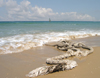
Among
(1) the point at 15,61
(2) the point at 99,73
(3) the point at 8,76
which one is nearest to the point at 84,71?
(2) the point at 99,73

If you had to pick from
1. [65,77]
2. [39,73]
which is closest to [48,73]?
[39,73]

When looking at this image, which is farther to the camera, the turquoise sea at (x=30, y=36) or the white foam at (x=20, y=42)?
the turquoise sea at (x=30, y=36)

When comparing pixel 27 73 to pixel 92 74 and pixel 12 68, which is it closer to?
pixel 12 68

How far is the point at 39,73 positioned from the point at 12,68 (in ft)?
4.05

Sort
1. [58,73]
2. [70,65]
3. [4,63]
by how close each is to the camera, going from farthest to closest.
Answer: [4,63] < [70,65] < [58,73]

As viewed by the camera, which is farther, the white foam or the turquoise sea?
the turquoise sea

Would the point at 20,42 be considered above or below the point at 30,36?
below

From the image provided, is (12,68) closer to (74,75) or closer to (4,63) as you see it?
(4,63)

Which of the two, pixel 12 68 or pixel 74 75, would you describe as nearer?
pixel 74 75

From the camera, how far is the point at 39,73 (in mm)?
3047

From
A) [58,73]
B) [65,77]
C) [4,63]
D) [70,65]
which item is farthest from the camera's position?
[4,63]

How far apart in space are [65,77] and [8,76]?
194cm

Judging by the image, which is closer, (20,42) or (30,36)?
(20,42)

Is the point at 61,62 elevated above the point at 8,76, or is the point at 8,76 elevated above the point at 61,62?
the point at 61,62
